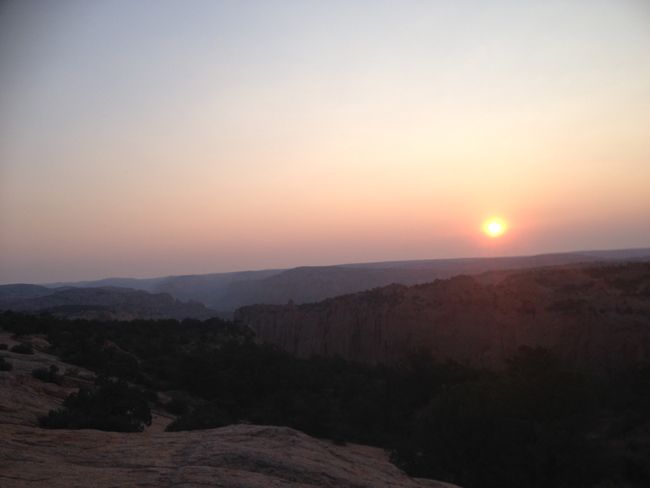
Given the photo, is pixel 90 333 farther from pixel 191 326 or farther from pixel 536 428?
pixel 536 428

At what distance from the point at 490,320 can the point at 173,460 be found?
1344 inches

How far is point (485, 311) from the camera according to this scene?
3981 cm

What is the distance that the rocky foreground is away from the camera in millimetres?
7016

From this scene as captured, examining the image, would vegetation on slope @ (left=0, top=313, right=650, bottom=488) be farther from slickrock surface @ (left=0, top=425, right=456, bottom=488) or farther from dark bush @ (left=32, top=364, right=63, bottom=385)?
slickrock surface @ (left=0, top=425, right=456, bottom=488)

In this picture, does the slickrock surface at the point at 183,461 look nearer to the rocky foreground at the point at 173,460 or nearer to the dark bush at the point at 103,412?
the rocky foreground at the point at 173,460

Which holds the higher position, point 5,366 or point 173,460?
point 5,366

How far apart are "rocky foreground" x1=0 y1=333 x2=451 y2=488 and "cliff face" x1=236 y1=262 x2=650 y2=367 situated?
25.7 metres

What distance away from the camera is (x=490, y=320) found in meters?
39.0

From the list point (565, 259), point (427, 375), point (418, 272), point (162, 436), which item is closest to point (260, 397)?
point (427, 375)

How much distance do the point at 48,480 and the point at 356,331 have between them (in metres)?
41.4

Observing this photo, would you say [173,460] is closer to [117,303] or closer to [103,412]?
[103,412]

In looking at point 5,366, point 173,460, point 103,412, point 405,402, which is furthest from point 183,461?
point 405,402

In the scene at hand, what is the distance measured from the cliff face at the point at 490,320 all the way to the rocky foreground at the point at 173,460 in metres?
25.7

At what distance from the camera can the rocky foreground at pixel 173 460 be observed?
23.0 feet
